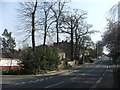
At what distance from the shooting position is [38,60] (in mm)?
30594

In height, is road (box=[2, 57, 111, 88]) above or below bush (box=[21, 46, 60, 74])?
below

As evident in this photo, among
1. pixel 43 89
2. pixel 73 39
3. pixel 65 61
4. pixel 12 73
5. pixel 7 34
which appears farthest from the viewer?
pixel 7 34

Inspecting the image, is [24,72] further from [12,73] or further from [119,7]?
[119,7]

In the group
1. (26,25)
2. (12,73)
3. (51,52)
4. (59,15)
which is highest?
(59,15)

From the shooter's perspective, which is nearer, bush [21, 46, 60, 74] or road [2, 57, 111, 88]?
road [2, 57, 111, 88]

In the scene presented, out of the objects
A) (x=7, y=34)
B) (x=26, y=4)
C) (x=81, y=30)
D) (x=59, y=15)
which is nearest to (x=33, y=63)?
(x=26, y=4)

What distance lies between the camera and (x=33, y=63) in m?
29.6

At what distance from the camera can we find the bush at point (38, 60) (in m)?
29.4

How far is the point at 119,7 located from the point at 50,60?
24.2 metres

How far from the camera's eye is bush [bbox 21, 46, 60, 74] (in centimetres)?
2936

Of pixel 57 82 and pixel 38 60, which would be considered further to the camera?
pixel 38 60

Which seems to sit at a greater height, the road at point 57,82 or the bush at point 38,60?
the bush at point 38,60

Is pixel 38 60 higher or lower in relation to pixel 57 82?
higher

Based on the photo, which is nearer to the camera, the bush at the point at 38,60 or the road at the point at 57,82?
the road at the point at 57,82
